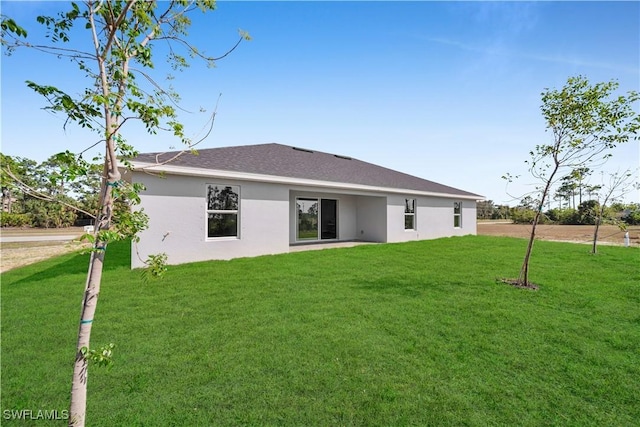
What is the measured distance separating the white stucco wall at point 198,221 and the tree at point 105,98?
21.2ft

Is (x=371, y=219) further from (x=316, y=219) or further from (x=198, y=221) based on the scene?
(x=198, y=221)

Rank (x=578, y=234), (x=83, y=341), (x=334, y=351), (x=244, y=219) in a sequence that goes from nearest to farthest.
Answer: (x=83, y=341) < (x=334, y=351) < (x=244, y=219) < (x=578, y=234)

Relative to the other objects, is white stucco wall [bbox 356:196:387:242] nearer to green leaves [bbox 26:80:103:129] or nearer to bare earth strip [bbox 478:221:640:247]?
bare earth strip [bbox 478:221:640:247]

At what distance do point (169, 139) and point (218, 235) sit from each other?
7518mm

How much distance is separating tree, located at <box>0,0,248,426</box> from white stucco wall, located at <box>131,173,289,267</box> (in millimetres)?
6464

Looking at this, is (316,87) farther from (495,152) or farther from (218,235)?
(495,152)

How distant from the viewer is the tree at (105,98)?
1.77m

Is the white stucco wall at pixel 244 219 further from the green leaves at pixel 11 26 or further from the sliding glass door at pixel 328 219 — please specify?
the green leaves at pixel 11 26

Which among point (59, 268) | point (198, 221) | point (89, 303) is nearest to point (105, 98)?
point (89, 303)

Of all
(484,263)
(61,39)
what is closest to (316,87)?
(484,263)

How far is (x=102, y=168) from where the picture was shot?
6.53 feet

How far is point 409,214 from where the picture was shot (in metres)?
15.4

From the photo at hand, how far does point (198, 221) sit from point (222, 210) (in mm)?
839

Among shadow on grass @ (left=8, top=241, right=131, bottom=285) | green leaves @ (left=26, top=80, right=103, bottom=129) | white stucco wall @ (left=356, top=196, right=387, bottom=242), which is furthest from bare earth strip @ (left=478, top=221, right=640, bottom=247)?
shadow on grass @ (left=8, top=241, right=131, bottom=285)
